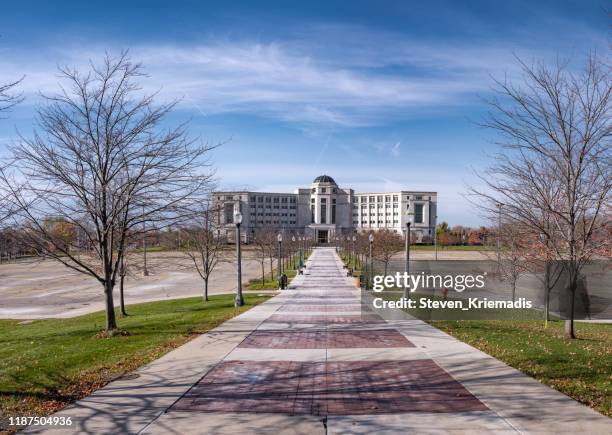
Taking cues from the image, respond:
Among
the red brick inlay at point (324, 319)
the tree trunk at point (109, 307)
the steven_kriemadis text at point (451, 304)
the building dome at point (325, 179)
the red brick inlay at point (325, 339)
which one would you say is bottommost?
the steven_kriemadis text at point (451, 304)

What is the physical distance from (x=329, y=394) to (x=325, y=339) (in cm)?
467

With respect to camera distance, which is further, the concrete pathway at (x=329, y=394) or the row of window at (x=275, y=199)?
the row of window at (x=275, y=199)

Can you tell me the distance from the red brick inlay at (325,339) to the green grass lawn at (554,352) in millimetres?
1809

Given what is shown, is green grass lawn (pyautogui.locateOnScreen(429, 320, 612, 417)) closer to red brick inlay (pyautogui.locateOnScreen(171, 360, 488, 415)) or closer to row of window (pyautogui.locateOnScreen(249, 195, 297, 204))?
red brick inlay (pyautogui.locateOnScreen(171, 360, 488, 415))

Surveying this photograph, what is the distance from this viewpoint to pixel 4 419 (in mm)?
6434

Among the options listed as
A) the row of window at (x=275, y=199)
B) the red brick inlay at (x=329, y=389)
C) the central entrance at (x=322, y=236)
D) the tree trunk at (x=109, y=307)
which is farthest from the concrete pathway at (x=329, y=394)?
the central entrance at (x=322, y=236)

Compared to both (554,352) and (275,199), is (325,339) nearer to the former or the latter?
(554,352)

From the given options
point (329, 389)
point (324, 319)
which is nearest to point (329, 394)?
point (329, 389)

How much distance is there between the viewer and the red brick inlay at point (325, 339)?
1127 cm

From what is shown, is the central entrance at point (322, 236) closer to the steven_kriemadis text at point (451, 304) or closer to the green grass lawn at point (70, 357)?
the steven_kriemadis text at point (451, 304)

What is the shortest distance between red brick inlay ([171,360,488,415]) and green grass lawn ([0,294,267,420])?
1.99 meters

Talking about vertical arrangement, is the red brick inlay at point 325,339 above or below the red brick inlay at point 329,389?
below

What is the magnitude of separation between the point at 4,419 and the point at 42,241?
695cm

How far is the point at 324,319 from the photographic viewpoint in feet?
52.1
